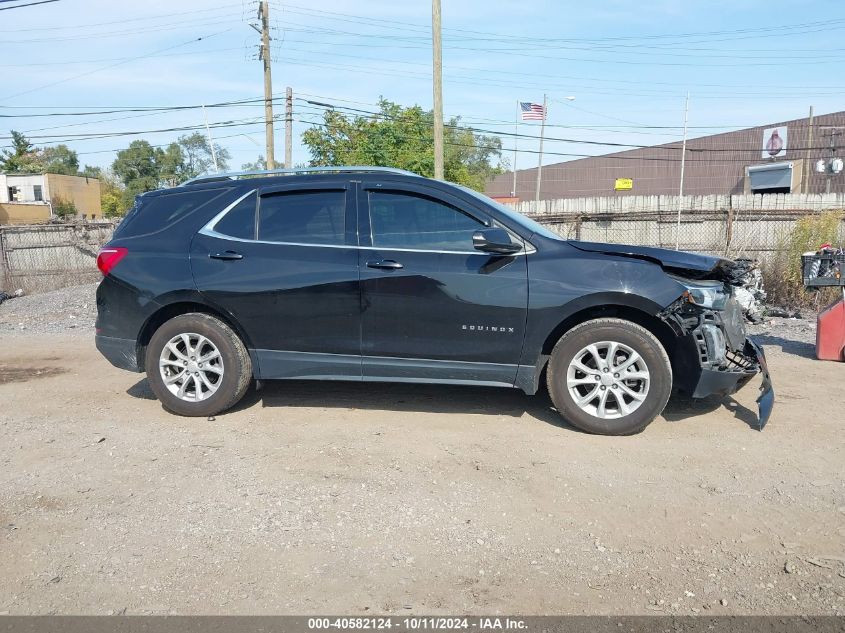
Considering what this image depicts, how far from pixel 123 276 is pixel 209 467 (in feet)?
6.49

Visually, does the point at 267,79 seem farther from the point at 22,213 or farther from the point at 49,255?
the point at 22,213

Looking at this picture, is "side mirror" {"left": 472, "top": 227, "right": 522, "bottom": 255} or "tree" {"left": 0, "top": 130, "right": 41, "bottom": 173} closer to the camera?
"side mirror" {"left": 472, "top": 227, "right": 522, "bottom": 255}

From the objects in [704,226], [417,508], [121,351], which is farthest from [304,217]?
[704,226]

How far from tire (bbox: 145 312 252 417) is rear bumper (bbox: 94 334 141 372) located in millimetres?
168

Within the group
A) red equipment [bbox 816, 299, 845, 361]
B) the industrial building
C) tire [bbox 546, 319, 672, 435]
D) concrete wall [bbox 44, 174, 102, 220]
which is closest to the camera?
tire [bbox 546, 319, 672, 435]

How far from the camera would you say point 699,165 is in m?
40.5

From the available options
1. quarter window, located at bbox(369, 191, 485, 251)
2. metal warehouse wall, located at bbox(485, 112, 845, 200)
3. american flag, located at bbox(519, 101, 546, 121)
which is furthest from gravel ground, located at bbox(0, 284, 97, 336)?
metal warehouse wall, located at bbox(485, 112, 845, 200)

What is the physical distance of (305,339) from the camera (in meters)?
5.36

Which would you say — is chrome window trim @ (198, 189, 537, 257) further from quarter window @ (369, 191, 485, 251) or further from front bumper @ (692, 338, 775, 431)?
front bumper @ (692, 338, 775, 431)

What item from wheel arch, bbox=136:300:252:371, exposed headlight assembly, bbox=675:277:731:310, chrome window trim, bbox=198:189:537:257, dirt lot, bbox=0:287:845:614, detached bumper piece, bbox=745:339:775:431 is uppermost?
chrome window trim, bbox=198:189:537:257

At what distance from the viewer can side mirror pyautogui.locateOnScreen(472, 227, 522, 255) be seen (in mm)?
4945

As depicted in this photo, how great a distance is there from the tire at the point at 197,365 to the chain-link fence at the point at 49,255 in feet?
48.1

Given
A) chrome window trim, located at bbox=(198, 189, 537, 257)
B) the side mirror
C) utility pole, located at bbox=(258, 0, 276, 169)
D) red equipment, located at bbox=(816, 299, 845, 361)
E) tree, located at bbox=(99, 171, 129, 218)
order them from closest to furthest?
the side mirror < chrome window trim, located at bbox=(198, 189, 537, 257) < red equipment, located at bbox=(816, 299, 845, 361) < utility pole, located at bbox=(258, 0, 276, 169) < tree, located at bbox=(99, 171, 129, 218)

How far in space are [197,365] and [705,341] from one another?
3.82 metres
